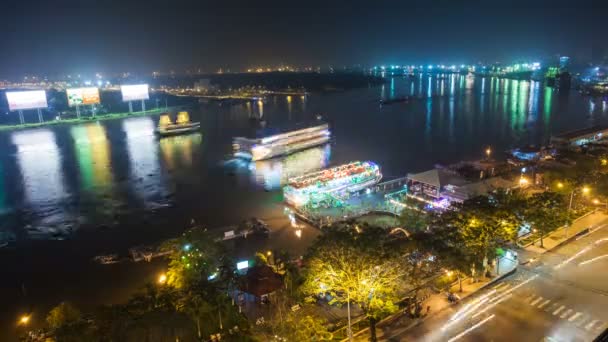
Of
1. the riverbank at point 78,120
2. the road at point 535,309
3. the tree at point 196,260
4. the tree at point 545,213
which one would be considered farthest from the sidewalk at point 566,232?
the riverbank at point 78,120

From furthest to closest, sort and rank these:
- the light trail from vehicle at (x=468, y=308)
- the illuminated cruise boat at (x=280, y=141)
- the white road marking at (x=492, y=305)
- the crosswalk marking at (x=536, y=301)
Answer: the illuminated cruise boat at (x=280, y=141), the crosswalk marking at (x=536, y=301), the white road marking at (x=492, y=305), the light trail from vehicle at (x=468, y=308)

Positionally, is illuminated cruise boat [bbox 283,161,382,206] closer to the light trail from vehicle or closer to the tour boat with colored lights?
the light trail from vehicle

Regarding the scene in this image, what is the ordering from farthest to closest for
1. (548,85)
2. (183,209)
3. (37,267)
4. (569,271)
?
(548,85) < (183,209) < (37,267) < (569,271)

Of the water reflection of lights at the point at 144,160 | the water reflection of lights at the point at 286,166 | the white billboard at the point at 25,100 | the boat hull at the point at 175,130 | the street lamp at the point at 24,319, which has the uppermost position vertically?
the white billboard at the point at 25,100

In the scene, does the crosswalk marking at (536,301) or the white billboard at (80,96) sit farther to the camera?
the white billboard at (80,96)

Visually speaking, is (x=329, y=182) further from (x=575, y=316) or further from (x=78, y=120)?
(x=78, y=120)

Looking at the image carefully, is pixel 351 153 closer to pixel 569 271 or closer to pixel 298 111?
pixel 569 271

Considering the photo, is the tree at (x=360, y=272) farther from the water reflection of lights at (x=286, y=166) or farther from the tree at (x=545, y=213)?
the water reflection of lights at (x=286, y=166)

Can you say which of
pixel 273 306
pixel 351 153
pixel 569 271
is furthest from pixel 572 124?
pixel 273 306

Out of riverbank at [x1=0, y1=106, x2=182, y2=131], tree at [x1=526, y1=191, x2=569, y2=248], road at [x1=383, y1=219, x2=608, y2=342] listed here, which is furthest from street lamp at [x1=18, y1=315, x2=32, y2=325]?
riverbank at [x1=0, y1=106, x2=182, y2=131]
